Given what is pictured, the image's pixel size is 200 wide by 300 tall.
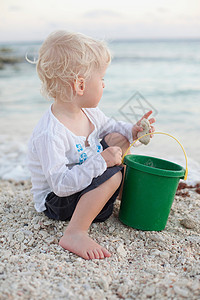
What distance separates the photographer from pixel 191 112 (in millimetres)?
7738

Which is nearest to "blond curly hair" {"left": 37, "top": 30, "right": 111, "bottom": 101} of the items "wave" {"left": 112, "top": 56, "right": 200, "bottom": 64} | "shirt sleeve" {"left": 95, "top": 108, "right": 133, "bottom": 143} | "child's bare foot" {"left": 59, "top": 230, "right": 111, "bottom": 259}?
"shirt sleeve" {"left": 95, "top": 108, "right": 133, "bottom": 143}

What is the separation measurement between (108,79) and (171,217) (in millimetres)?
10619

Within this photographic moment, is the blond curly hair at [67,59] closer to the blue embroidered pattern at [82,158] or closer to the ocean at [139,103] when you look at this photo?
the ocean at [139,103]

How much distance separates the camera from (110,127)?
299cm

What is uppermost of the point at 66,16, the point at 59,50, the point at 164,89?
the point at 59,50

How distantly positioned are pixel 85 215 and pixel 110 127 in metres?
0.98

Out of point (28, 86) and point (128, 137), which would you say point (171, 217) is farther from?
point (28, 86)

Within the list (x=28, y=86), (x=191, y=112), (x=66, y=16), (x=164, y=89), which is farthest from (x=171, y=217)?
(x=66, y=16)

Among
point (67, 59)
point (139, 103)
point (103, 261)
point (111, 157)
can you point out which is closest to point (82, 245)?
point (103, 261)

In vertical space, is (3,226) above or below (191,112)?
above

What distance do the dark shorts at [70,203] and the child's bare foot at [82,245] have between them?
0.20 m

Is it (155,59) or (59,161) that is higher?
(59,161)

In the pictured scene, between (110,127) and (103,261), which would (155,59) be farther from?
(103,261)

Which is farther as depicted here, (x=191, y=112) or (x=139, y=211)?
(x=191, y=112)
